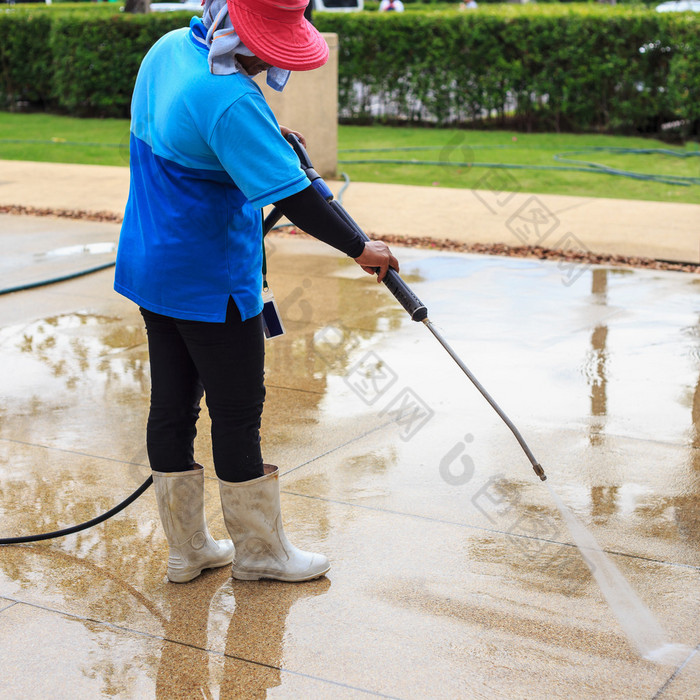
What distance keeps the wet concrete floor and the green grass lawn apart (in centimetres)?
556

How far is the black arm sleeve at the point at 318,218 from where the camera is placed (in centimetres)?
274

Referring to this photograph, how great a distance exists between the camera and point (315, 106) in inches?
450

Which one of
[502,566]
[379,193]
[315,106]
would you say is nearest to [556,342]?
[502,566]

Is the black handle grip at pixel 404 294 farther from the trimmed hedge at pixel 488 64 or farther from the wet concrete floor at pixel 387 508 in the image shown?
the trimmed hedge at pixel 488 64

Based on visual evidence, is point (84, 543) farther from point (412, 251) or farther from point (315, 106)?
point (315, 106)

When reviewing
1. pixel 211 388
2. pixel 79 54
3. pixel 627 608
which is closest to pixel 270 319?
pixel 211 388

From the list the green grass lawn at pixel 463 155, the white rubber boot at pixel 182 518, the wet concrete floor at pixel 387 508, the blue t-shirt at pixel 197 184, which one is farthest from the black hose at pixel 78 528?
the green grass lawn at pixel 463 155

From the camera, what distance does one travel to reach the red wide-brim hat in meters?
2.67

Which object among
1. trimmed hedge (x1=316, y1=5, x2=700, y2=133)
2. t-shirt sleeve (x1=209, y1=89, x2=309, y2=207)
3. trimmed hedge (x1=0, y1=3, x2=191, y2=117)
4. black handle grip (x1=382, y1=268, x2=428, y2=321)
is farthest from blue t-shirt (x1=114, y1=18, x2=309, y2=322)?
trimmed hedge (x1=0, y1=3, x2=191, y2=117)

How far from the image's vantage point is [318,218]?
278 cm

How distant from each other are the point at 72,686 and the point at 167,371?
963 mm

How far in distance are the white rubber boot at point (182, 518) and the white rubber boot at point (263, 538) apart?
10 centimetres

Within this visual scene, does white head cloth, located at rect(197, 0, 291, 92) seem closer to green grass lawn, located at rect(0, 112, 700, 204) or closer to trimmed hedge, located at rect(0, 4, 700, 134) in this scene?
green grass lawn, located at rect(0, 112, 700, 204)

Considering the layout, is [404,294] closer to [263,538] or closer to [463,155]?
[263,538]
